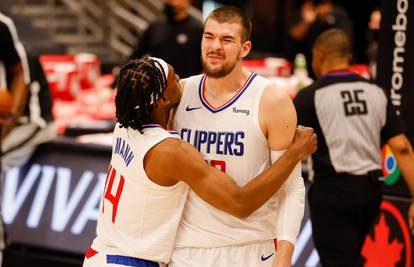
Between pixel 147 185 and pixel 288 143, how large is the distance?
64 centimetres

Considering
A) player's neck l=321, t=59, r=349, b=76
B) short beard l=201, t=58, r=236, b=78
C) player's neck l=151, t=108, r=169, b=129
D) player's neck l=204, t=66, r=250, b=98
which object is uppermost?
short beard l=201, t=58, r=236, b=78

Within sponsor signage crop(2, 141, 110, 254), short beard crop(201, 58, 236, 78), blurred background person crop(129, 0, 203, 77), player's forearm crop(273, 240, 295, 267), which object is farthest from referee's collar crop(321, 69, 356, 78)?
blurred background person crop(129, 0, 203, 77)

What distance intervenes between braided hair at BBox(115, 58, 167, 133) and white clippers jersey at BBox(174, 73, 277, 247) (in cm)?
29

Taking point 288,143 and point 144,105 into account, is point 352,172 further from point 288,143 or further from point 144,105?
point 144,105

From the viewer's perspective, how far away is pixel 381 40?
626 centimetres

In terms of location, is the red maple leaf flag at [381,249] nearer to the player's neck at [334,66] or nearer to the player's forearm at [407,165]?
the player's forearm at [407,165]

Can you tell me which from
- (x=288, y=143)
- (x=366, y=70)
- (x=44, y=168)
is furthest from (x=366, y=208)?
(x=366, y=70)

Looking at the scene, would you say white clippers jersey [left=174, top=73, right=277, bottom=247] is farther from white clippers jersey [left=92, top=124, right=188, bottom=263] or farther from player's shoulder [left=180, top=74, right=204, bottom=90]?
player's shoulder [left=180, top=74, right=204, bottom=90]

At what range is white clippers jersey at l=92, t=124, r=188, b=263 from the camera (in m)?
4.23

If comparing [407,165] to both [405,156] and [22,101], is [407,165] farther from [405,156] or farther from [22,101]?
[22,101]

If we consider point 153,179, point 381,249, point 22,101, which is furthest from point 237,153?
point 22,101

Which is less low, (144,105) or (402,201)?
(144,105)

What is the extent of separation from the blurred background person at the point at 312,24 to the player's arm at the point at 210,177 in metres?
6.47

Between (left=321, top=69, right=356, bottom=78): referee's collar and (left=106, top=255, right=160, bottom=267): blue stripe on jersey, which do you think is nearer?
(left=106, top=255, right=160, bottom=267): blue stripe on jersey
